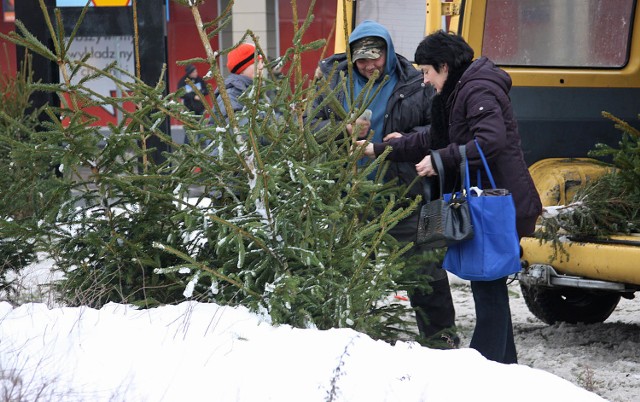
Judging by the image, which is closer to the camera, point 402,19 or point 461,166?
point 461,166

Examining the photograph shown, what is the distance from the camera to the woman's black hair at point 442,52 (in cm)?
489

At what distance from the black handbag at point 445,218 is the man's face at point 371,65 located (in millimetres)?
772

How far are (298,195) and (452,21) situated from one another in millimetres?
2565

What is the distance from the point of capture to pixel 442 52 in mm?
4891

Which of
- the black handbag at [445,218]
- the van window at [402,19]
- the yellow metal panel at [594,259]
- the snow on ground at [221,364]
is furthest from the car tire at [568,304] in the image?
the snow on ground at [221,364]

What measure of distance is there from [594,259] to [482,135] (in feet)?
4.81

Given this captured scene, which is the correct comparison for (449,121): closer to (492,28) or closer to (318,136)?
(318,136)

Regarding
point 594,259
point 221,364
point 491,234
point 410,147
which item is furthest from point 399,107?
point 221,364

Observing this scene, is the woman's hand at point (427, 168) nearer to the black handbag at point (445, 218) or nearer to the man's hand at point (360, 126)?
the black handbag at point (445, 218)

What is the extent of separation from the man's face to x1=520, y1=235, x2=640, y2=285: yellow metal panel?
4.62 ft

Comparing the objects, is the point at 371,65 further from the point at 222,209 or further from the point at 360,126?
the point at 222,209

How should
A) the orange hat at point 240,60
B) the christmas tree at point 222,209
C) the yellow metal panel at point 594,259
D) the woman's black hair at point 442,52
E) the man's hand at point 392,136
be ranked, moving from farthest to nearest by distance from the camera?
the orange hat at point 240,60, the yellow metal panel at point 594,259, the man's hand at point 392,136, the woman's black hair at point 442,52, the christmas tree at point 222,209

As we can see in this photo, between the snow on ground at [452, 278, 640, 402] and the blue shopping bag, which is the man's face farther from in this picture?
the snow on ground at [452, 278, 640, 402]

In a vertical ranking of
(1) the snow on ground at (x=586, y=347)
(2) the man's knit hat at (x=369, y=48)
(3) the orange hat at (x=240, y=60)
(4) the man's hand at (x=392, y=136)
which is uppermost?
(2) the man's knit hat at (x=369, y=48)
